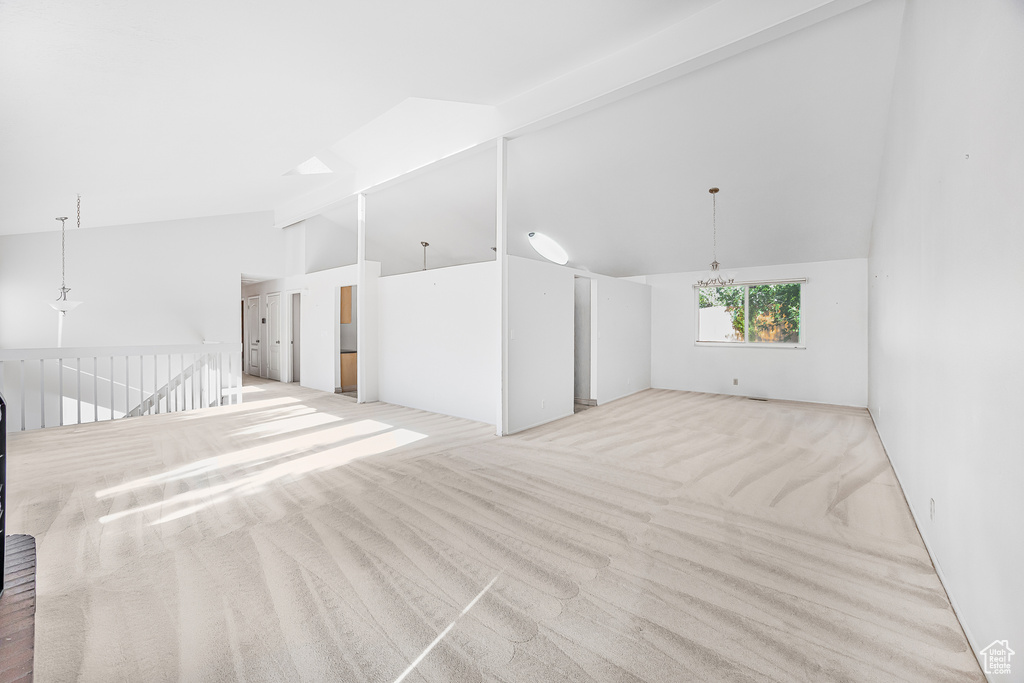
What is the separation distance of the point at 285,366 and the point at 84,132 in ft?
21.5

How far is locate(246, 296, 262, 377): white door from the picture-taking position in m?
10.6

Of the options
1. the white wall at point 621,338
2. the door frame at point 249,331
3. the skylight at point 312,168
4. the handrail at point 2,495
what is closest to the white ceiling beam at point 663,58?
the skylight at point 312,168

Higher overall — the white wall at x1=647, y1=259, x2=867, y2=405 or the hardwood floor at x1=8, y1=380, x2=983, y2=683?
the white wall at x1=647, y1=259, x2=867, y2=405

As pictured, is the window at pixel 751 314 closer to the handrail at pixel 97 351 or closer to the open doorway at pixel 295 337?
the handrail at pixel 97 351

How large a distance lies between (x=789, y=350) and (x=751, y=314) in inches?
34.9

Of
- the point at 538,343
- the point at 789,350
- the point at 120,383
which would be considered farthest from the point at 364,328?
the point at 789,350

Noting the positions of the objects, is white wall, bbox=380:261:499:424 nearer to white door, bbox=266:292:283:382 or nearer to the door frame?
white door, bbox=266:292:283:382

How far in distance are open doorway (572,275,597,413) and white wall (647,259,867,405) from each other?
2185 mm

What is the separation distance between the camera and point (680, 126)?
473 centimetres

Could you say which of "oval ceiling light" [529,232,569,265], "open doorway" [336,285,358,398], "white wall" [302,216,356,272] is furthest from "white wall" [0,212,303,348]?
"oval ceiling light" [529,232,569,265]

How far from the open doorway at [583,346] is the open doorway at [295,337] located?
6281mm

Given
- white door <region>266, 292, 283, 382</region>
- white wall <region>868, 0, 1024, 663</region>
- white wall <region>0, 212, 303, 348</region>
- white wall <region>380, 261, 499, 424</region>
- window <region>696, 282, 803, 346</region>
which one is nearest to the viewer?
white wall <region>868, 0, 1024, 663</region>

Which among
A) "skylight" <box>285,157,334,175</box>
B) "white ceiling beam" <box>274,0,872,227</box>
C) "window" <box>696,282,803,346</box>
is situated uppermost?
"skylight" <box>285,157,334,175</box>

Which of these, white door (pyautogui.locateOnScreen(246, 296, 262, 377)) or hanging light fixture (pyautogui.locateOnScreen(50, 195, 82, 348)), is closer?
hanging light fixture (pyautogui.locateOnScreen(50, 195, 82, 348))
